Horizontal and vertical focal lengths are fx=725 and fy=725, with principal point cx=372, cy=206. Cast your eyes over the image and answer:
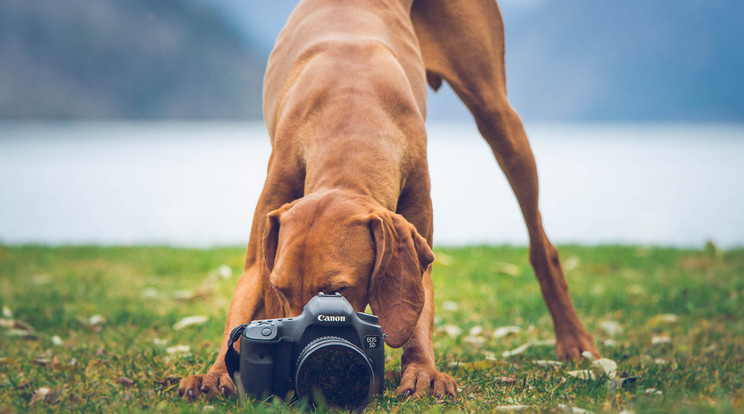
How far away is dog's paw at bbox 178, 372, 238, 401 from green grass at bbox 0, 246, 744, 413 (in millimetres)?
48

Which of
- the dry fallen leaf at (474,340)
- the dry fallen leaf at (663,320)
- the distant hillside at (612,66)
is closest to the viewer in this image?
the dry fallen leaf at (474,340)

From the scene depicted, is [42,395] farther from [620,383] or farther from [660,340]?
[660,340]

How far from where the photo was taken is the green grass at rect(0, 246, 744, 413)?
2680mm

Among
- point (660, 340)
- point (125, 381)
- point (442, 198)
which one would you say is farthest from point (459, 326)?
point (442, 198)

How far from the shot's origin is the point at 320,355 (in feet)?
7.22

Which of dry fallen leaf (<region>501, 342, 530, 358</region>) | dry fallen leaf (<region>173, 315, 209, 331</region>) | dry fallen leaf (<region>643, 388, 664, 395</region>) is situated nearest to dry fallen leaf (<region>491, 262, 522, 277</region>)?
A: dry fallen leaf (<region>501, 342, 530, 358</region>)

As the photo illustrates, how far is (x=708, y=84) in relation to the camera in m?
51.3

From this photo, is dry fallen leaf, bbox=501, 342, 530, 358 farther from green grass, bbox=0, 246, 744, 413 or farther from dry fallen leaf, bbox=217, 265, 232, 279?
dry fallen leaf, bbox=217, 265, 232, 279

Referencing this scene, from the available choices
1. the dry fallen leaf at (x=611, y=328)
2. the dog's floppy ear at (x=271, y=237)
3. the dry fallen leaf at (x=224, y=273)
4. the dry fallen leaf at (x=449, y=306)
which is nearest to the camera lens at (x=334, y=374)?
the dog's floppy ear at (x=271, y=237)

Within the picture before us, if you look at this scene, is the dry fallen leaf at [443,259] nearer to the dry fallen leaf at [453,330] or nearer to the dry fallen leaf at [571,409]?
the dry fallen leaf at [453,330]

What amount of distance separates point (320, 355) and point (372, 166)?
2.91 ft

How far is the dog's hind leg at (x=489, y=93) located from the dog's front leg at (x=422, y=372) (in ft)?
4.39

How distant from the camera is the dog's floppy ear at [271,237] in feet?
8.53

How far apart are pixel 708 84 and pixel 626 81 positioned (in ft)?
18.1
